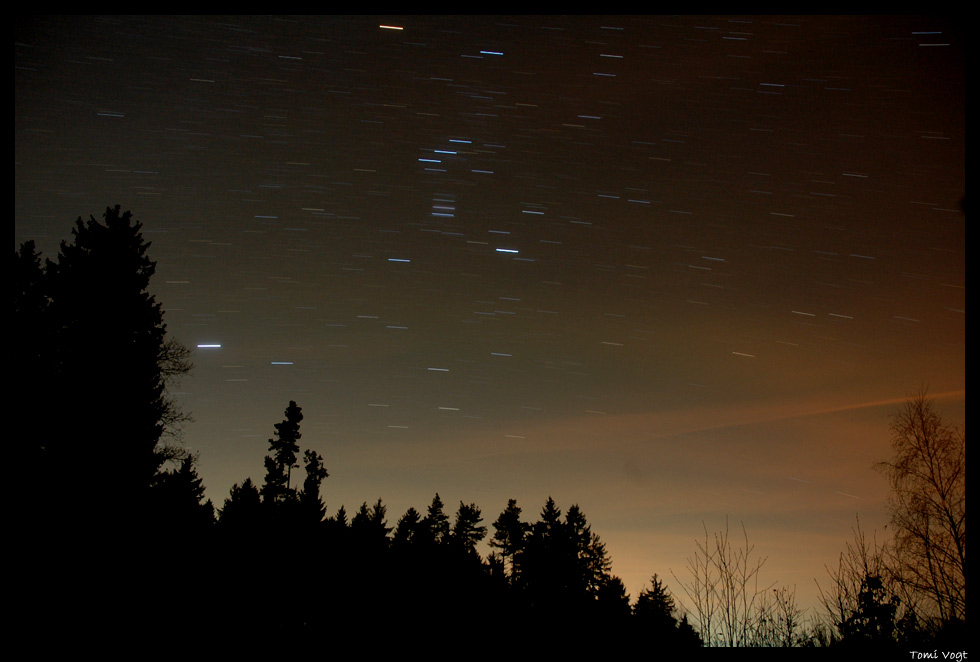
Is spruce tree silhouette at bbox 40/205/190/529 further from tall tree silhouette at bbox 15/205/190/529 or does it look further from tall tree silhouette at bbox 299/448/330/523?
tall tree silhouette at bbox 299/448/330/523

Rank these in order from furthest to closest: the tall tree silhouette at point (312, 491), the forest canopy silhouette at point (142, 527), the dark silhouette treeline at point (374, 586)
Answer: the tall tree silhouette at point (312, 491), the dark silhouette treeline at point (374, 586), the forest canopy silhouette at point (142, 527)

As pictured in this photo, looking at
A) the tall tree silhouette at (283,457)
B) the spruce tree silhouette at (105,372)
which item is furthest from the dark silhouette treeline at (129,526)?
the tall tree silhouette at (283,457)

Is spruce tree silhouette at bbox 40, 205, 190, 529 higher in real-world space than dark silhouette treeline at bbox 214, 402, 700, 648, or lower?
higher

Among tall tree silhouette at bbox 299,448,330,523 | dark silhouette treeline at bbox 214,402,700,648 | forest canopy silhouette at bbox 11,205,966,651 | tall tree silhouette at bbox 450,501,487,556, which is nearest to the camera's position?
forest canopy silhouette at bbox 11,205,966,651

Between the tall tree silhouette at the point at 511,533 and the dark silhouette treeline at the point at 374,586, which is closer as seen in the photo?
the dark silhouette treeline at the point at 374,586

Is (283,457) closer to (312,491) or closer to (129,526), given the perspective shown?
(312,491)

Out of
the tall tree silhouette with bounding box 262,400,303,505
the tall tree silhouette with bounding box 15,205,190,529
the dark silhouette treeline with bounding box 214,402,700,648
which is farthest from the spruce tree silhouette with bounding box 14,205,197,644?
the tall tree silhouette with bounding box 262,400,303,505

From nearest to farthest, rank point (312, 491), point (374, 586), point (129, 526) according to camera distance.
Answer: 1. point (129, 526)
2. point (374, 586)
3. point (312, 491)

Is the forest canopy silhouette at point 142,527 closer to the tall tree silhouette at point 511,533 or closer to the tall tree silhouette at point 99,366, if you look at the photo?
the tall tree silhouette at point 99,366

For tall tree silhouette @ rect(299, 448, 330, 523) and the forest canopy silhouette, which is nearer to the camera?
the forest canopy silhouette

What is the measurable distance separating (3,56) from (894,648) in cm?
1180

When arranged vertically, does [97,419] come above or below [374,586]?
above

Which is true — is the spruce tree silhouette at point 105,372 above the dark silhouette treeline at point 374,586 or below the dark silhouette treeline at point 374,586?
above

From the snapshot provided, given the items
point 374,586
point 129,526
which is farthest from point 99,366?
point 374,586
